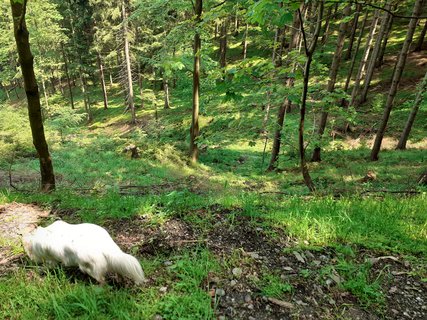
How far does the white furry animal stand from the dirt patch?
628mm

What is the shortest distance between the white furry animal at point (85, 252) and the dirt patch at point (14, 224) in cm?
63

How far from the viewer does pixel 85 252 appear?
96.2 inches

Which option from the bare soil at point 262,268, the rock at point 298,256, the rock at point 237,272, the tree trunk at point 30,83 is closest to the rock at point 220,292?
the bare soil at point 262,268

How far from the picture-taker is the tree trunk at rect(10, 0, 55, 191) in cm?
458

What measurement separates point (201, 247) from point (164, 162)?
12.0 m

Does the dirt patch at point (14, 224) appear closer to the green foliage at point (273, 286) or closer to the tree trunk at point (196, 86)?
the green foliage at point (273, 286)

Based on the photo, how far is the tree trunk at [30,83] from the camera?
4579mm

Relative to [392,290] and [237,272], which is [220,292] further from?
[392,290]

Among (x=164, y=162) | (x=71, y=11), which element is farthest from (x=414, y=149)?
(x=71, y=11)

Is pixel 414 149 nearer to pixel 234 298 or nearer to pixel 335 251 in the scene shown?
pixel 335 251

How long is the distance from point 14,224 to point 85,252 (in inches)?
88.3

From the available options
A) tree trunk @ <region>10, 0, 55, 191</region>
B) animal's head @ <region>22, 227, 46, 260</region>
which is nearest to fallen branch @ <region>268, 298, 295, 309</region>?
animal's head @ <region>22, 227, 46, 260</region>

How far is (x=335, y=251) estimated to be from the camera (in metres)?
3.13

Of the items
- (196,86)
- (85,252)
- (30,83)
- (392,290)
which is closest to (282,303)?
(392,290)
